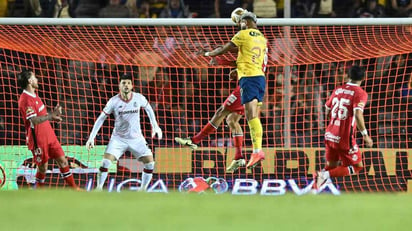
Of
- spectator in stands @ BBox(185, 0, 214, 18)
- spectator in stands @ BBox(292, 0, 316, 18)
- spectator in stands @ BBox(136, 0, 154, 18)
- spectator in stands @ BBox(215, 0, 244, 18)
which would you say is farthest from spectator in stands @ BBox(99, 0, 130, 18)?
spectator in stands @ BBox(292, 0, 316, 18)

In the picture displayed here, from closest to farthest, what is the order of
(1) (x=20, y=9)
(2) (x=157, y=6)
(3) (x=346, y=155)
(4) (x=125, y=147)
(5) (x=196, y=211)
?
(5) (x=196, y=211) < (3) (x=346, y=155) < (4) (x=125, y=147) < (2) (x=157, y=6) < (1) (x=20, y=9)

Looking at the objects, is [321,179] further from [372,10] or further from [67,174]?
[372,10]

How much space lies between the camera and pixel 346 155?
1603cm

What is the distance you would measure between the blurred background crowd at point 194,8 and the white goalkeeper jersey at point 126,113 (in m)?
3.37

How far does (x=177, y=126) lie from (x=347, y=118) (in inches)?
137

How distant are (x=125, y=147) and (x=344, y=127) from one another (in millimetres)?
3244

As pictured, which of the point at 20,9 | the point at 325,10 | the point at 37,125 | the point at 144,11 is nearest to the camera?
the point at 37,125

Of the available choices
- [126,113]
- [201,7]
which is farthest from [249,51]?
[201,7]

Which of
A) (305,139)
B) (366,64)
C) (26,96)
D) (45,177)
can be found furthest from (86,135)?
(366,64)

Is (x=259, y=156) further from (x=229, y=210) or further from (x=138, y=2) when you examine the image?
(x=138, y=2)

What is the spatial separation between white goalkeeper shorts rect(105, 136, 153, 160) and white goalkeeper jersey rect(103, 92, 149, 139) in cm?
7

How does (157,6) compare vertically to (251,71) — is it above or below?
above

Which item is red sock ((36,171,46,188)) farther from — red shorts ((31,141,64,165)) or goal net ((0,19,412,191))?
goal net ((0,19,412,191))

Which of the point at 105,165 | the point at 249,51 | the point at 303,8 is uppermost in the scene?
the point at 303,8
